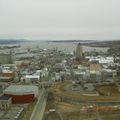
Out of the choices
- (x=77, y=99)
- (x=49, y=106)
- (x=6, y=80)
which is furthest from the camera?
(x=6, y=80)

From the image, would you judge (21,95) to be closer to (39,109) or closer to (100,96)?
(39,109)

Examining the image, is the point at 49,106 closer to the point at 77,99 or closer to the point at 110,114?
the point at 77,99

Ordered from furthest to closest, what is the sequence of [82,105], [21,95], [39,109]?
[21,95] < [82,105] < [39,109]

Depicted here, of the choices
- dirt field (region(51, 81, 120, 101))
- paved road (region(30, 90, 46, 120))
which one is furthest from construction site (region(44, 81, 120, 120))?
paved road (region(30, 90, 46, 120))

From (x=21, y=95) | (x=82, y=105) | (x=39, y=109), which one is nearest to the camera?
(x=39, y=109)

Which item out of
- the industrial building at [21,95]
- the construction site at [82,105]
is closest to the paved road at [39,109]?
the construction site at [82,105]

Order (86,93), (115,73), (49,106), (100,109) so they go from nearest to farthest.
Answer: (100,109)
(49,106)
(86,93)
(115,73)

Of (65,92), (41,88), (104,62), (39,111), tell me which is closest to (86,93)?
(65,92)

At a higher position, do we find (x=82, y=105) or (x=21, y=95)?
(x=21, y=95)

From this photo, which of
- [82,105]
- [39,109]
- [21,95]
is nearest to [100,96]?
[82,105]

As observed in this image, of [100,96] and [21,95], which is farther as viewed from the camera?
[100,96]

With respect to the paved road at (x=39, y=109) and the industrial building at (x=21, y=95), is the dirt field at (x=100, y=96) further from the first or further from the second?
the industrial building at (x=21, y=95)
